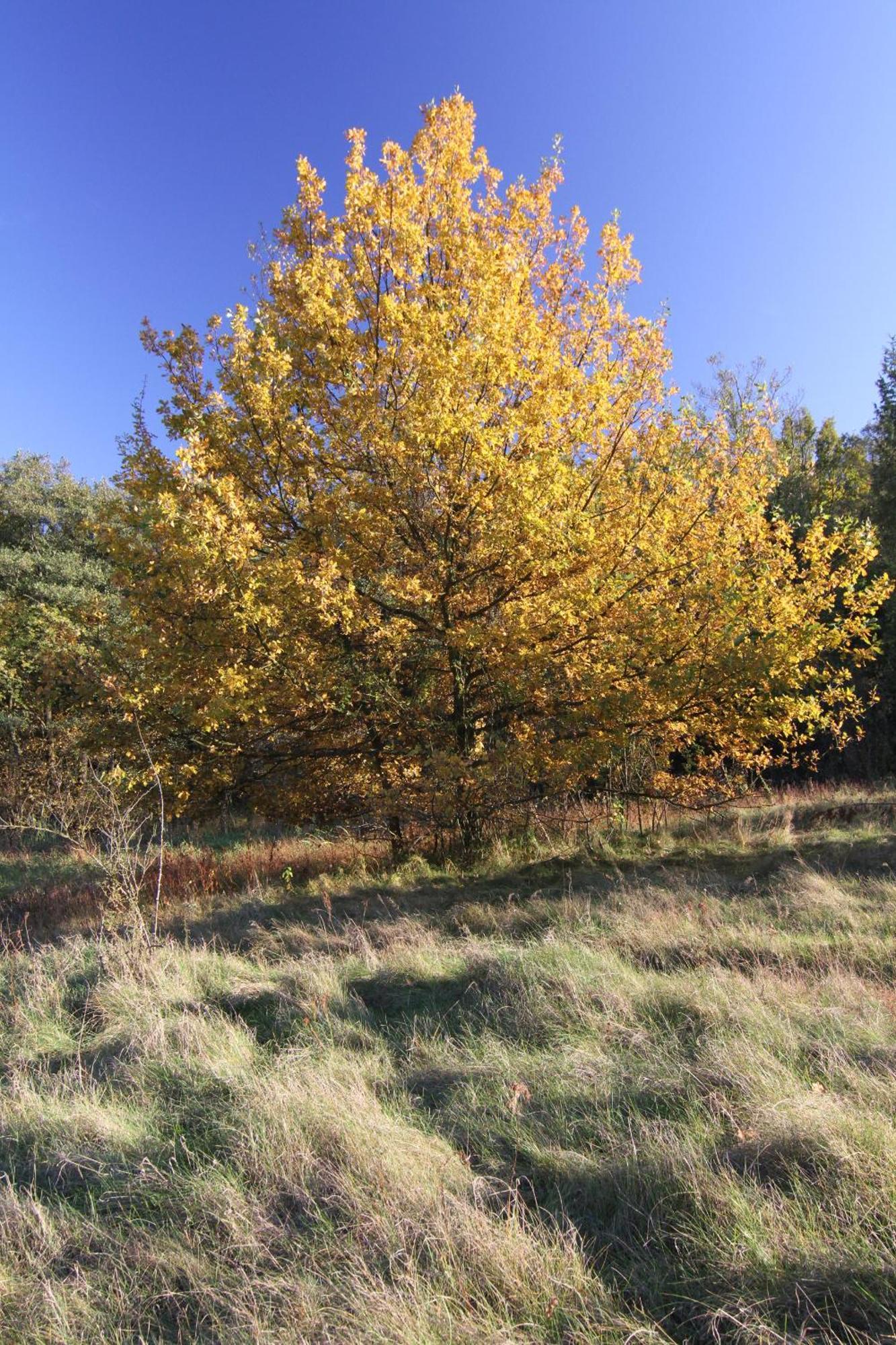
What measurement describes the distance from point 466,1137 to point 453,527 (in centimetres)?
583

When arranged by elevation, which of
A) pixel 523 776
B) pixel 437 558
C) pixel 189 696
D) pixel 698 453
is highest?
pixel 698 453

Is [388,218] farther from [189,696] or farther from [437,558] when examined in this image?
[189,696]

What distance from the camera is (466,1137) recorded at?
285 centimetres

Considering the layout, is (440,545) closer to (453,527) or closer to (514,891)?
(453,527)

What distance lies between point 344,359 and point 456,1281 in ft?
24.1

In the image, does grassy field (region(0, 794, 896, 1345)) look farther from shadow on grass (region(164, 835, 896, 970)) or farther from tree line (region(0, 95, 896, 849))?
tree line (region(0, 95, 896, 849))

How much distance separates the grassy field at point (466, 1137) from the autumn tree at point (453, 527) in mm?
2515

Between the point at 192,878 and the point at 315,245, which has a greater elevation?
the point at 315,245

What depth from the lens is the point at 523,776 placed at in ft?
26.9

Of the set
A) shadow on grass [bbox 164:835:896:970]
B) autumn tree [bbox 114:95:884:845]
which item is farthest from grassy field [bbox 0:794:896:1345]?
autumn tree [bbox 114:95:884:845]

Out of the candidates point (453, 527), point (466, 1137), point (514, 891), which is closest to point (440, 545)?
point (453, 527)

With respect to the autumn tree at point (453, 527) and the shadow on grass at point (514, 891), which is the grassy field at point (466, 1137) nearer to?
the shadow on grass at point (514, 891)

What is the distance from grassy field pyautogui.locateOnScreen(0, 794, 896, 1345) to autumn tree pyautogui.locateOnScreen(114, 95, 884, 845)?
8.25 feet

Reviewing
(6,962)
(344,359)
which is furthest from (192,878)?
(344,359)
